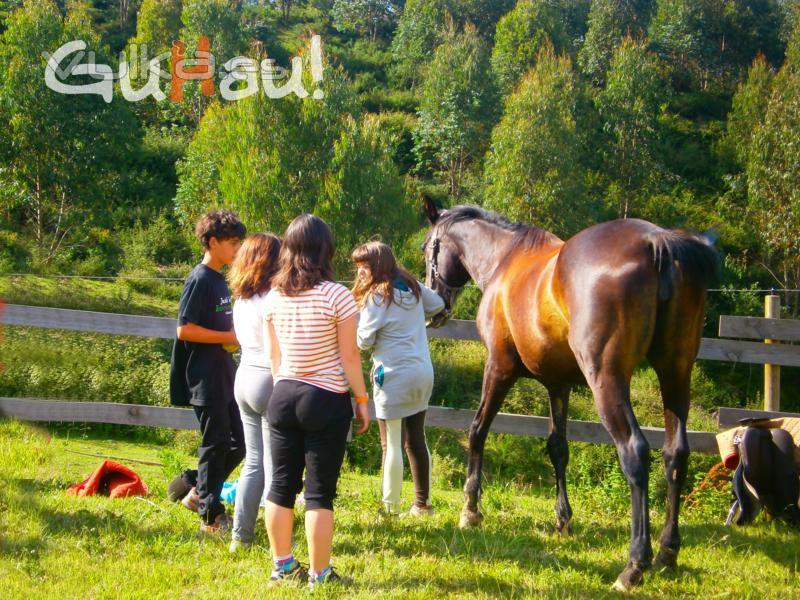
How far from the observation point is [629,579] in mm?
3387

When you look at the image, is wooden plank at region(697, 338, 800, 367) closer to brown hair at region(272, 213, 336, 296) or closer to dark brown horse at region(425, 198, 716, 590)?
dark brown horse at region(425, 198, 716, 590)

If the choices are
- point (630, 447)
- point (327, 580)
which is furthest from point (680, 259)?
point (327, 580)

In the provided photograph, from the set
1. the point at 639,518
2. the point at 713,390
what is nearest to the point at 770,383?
the point at 639,518

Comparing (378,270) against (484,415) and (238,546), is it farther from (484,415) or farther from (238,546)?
(238,546)

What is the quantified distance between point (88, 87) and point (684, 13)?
4231 cm

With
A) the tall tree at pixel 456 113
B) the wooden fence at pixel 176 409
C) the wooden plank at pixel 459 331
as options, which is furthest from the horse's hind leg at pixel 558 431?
the tall tree at pixel 456 113

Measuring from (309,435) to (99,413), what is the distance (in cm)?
333

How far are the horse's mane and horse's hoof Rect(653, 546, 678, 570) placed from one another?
6.91ft

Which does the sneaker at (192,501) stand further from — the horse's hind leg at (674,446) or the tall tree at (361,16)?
the tall tree at (361,16)

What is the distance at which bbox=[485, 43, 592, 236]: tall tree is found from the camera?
23.6 m

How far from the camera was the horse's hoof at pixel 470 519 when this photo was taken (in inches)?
177

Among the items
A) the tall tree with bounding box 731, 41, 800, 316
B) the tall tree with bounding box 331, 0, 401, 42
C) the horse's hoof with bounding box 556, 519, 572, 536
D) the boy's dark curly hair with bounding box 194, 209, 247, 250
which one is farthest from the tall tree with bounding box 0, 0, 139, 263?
the tall tree with bounding box 331, 0, 401, 42

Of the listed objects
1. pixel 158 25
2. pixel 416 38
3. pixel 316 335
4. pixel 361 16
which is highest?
pixel 361 16

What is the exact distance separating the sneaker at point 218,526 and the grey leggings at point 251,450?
246mm
